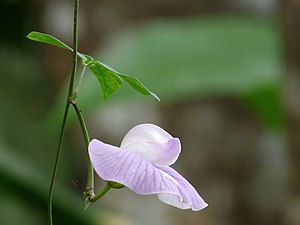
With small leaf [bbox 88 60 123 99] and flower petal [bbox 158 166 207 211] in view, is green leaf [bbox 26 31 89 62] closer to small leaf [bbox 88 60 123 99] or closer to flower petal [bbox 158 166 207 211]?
small leaf [bbox 88 60 123 99]

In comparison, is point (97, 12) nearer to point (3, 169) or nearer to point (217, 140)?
point (217, 140)

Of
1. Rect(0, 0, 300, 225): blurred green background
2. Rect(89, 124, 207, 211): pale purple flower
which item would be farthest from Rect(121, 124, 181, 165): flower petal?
Rect(0, 0, 300, 225): blurred green background

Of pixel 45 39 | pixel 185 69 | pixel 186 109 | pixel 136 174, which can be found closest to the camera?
pixel 136 174

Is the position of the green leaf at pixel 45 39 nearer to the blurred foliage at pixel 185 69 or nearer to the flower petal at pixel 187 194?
the flower petal at pixel 187 194

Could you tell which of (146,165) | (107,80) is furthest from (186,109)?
(146,165)

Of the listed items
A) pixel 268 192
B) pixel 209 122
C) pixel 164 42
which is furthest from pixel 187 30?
pixel 268 192

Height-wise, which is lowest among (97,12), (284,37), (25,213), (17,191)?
(25,213)

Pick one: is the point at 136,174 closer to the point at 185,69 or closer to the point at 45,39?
the point at 45,39

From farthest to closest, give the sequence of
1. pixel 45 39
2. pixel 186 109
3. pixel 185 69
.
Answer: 1. pixel 186 109
2. pixel 185 69
3. pixel 45 39
